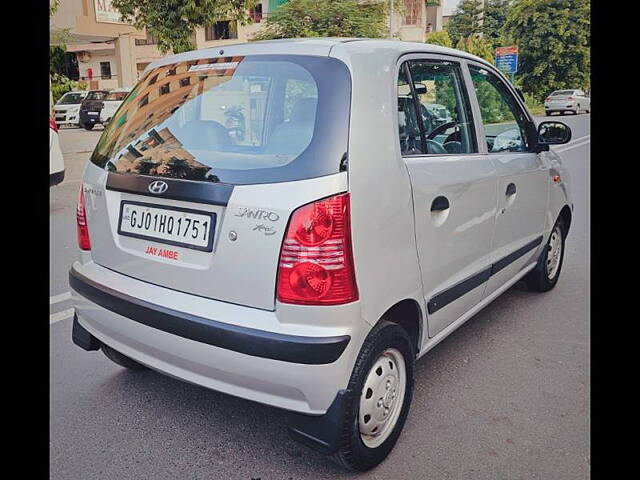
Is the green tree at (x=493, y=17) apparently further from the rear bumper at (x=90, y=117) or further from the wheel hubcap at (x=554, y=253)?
the wheel hubcap at (x=554, y=253)

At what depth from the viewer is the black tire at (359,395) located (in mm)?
2244

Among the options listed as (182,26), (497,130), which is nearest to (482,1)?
(182,26)

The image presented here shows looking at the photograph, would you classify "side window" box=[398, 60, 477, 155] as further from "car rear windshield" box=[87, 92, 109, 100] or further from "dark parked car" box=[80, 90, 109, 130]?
"car rear windshield" box=[87, 92, 109, 100]

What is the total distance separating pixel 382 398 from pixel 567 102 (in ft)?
112

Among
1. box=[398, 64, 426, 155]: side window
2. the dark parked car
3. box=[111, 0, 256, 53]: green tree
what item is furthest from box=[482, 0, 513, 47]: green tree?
box=[398, 64, 426, 155]: side window

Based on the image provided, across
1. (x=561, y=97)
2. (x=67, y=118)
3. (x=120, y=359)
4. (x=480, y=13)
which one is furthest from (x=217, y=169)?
(x=480, y=13)

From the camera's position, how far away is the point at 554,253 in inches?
181

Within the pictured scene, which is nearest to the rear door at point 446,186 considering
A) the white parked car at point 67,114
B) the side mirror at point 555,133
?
the side mirror at point 555,133

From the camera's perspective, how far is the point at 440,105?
313 centimetres

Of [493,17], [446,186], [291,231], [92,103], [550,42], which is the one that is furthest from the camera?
[493,17]

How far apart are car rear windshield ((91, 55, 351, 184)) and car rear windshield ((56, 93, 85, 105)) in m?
25.0

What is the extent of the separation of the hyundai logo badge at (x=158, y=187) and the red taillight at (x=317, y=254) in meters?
0.59

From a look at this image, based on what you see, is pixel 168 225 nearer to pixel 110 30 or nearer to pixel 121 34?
pixel 110 30

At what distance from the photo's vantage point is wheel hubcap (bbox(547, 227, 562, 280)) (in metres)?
4.51
